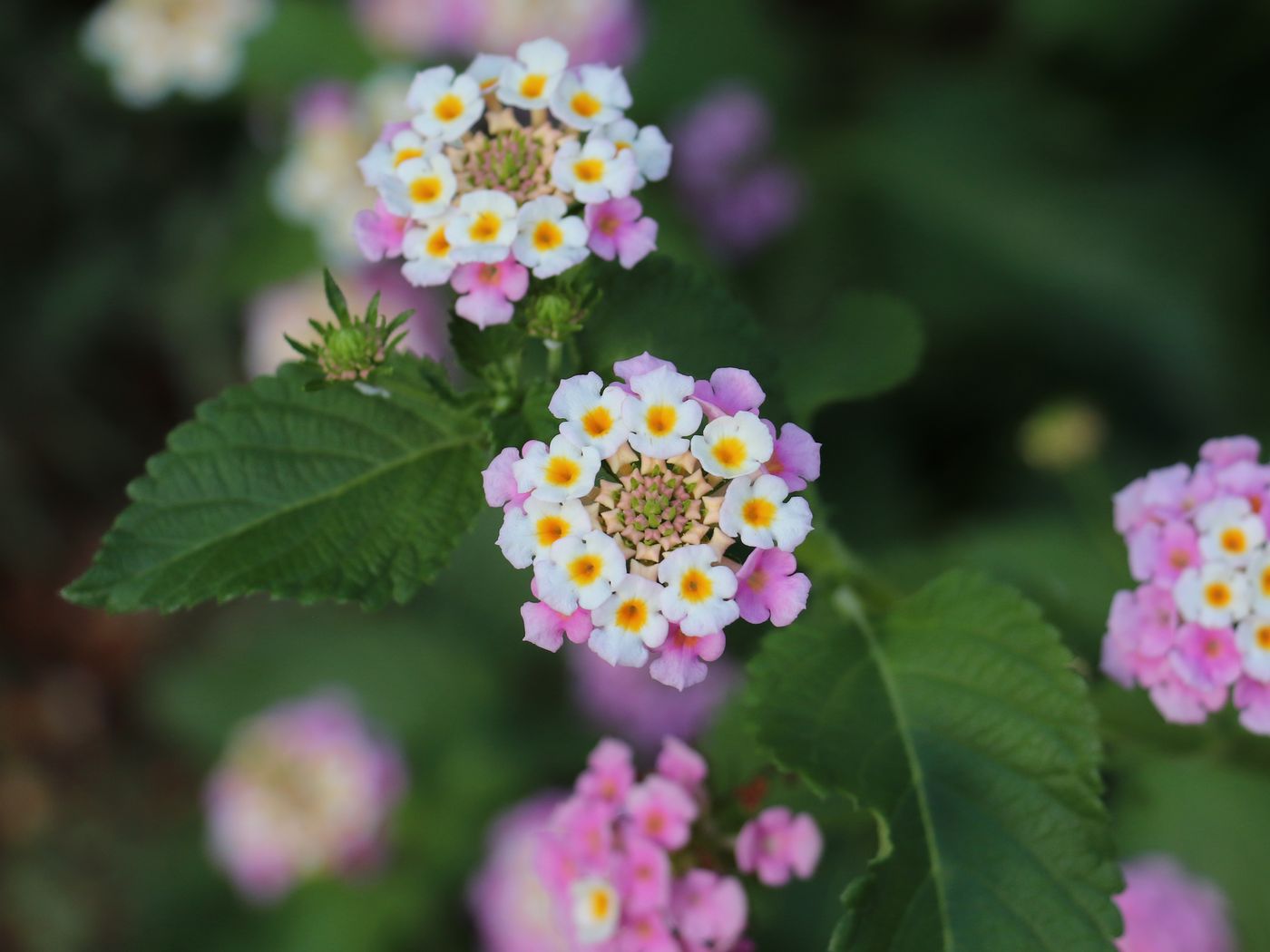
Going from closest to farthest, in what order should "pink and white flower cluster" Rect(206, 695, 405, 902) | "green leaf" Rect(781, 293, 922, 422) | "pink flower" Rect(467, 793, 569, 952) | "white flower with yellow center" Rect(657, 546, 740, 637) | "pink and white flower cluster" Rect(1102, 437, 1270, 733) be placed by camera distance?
"white flower with yellow center" Rect(657, 546, 740, 637) < "pink and white flower cluster" Rect(1102, 437, 1270, 733) < "green leaf" Rect(781, 293, 922, 422) < "pink flower" Rect(467, 793, 569, 952) < "pink and white flower cluster" Rect(206, 695, 405, 902)

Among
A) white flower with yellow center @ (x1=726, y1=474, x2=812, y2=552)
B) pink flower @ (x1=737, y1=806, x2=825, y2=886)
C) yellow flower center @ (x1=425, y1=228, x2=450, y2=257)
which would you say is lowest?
pink flower @ (x1=737, y1=806, x2=825, y2=886)

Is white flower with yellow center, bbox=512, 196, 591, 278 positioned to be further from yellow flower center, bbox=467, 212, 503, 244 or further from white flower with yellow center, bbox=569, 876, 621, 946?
white flower with yellow center, bbox=569, 876, 621, 946

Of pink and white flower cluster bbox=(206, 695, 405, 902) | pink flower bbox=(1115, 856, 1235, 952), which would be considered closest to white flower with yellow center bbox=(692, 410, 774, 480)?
pink flower bbox=(1115, 856, 1235, 952)

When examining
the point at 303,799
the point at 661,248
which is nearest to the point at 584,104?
the point at 661,248

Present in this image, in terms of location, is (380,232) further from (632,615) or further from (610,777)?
(610,777)

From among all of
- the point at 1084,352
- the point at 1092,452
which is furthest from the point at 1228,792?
the point at 1084,352

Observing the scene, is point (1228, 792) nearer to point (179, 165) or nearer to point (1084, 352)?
point (1084, 352)

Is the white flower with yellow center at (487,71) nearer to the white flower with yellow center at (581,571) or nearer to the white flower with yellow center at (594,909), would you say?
the white flower with yellow center at (581,571)
